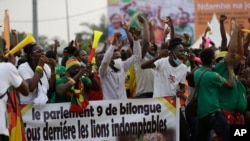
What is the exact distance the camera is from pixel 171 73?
11.6 metres

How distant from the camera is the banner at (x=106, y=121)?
10531 mm

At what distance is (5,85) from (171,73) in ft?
11.6

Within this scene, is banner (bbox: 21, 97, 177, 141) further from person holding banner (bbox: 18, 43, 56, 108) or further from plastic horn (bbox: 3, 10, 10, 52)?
plastic horn (bbox: 3, 10, 10, 52)

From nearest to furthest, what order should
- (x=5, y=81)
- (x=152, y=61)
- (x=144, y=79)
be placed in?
1. (x=5, y=81)
2. (x=152, y=61)
3. (x=144, y=79)

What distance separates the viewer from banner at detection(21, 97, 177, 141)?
10531 mm

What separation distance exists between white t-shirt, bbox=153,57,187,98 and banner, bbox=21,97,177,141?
0.28 metres

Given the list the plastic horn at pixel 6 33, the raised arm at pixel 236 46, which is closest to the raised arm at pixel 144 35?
the raised arm at pixel 236 46

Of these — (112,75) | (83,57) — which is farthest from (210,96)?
(83,57)

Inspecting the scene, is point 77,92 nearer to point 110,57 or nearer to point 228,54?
point 110,57

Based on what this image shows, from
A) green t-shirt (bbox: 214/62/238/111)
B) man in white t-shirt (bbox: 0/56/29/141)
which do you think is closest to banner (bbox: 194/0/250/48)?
green t-shirt (bbox: 214/62/238/111)

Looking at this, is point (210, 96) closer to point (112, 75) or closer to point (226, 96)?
point (226, 96)

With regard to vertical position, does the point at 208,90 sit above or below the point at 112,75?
below

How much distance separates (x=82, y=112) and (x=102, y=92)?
2.40 ft

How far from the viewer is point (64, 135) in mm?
10648
